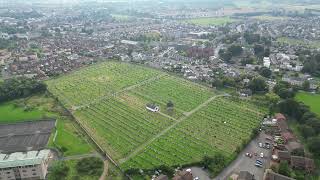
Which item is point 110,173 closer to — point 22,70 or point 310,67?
point 22,70

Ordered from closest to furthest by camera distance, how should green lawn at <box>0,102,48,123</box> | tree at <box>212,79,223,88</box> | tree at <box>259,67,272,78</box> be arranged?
green lawn at <box>0,102,48,123</box> → tree at <box>212,79,223,88</box> → tree at <box>259,67,272,78</box>

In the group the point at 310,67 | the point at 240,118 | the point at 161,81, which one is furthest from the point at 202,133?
the point at 310,67

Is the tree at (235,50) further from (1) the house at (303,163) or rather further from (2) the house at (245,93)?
(1) the house at (303,163)

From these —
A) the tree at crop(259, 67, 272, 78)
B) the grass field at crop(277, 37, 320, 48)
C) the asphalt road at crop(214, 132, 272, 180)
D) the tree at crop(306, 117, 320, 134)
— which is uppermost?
the grass field at crop(277, 37, 320, 48)

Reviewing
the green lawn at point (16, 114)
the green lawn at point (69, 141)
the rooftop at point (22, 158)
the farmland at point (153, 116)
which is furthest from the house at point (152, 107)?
the rooftop at point (22, 158)

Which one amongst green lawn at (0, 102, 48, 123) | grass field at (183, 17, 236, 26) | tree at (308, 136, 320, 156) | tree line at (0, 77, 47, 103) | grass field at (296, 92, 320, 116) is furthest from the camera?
grass field at (183, 17, 236, 26)

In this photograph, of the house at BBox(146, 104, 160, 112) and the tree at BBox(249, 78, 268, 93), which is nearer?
the house at BBox(146, 104, 160, 112)

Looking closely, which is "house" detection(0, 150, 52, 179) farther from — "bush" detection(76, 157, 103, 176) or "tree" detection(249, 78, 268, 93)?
"tree" detection(249, 78, 268, 93)

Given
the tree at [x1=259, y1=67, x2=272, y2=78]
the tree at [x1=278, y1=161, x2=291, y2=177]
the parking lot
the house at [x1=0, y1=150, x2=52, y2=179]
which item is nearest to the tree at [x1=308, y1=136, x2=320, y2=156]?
the tree at [x1=278, y1=161, x2=291, y2=177]
